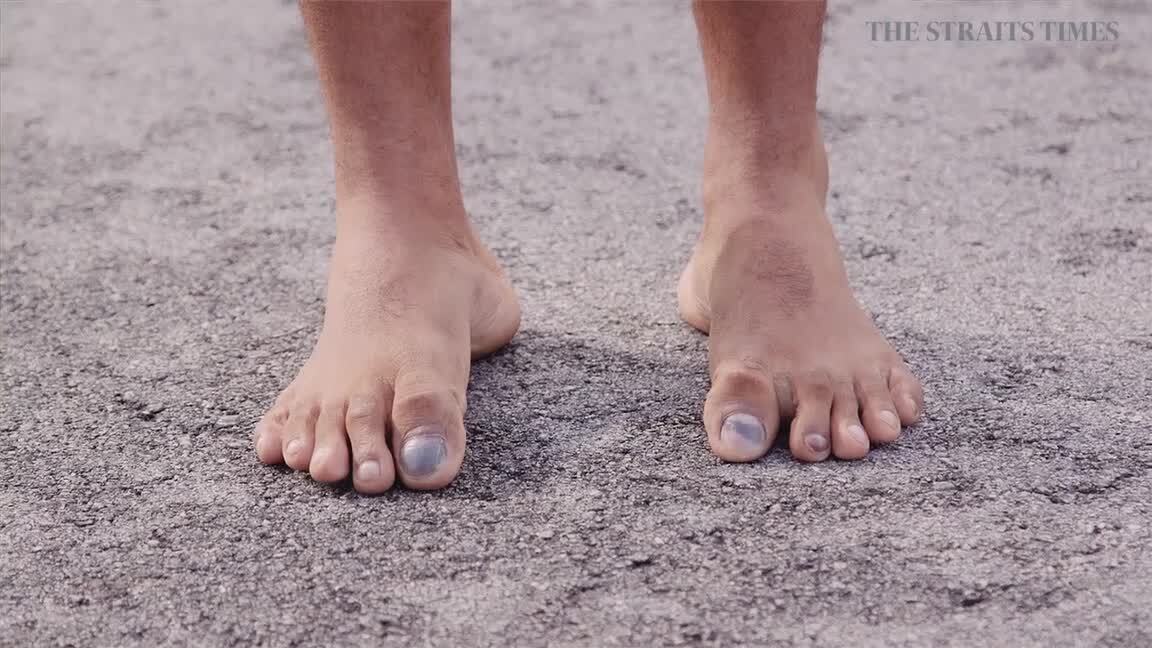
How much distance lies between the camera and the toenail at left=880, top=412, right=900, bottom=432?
41.8 inches

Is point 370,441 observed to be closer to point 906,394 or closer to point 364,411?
point 364,411

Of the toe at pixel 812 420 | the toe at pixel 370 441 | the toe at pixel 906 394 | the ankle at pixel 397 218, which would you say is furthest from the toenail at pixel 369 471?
the toe at pixel 906 394

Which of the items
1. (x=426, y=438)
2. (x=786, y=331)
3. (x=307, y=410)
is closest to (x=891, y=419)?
(x=786, y=331)

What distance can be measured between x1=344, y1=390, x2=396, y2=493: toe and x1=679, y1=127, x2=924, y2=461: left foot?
268mm

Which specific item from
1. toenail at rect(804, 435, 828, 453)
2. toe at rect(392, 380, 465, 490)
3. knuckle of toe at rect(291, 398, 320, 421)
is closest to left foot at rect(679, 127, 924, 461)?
toenail at rect(804, 435, 828, 453)

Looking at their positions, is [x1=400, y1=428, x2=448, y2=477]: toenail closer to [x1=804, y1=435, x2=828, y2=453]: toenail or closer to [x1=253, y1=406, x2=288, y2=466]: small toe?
[x1=253, y1=406, x2=288, y2=466]: small toe

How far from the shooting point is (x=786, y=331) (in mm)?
1121

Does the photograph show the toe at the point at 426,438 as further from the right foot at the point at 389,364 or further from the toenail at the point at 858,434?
the toenail at the point at 858,434

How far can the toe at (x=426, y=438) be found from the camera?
1016 millimetres

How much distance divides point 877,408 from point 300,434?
48 centimetres

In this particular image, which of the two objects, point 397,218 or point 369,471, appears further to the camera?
point 397,218

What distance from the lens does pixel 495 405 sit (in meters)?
1.17

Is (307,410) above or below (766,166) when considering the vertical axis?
below

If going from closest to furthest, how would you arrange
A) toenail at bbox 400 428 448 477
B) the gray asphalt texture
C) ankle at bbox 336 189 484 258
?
the gray asphalt texture → toenail at bbox 400 428 448 477 → ankle at bbox 336 189 484 258
